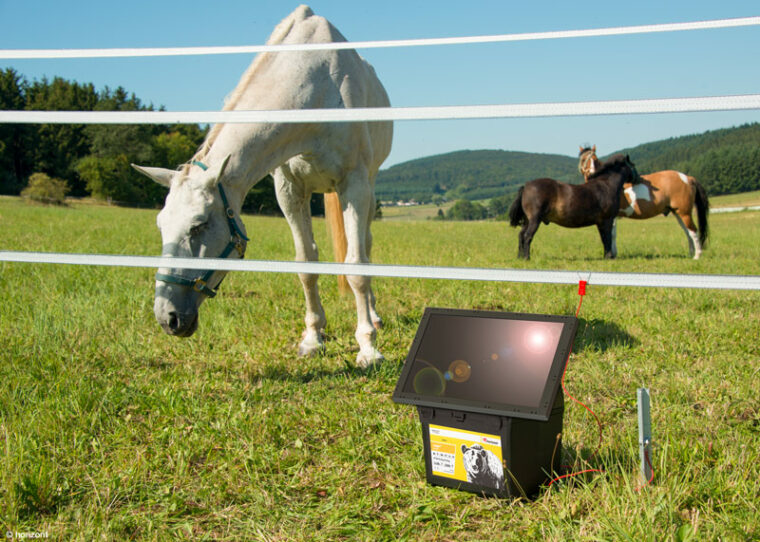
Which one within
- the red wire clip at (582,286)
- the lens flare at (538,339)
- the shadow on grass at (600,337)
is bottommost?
the shadow on grass at (600,337)

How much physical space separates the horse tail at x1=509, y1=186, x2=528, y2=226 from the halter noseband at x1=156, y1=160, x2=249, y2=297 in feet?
26.6

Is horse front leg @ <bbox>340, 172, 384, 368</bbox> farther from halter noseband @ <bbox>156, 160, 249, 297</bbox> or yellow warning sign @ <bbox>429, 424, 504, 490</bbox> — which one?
yellow warning sign @ <bbox>429, 424, 504, 490</bbox>

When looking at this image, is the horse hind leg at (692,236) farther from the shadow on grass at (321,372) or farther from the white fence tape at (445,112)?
the white fence tape at (445,112)

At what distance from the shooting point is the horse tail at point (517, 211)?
10.6 metres

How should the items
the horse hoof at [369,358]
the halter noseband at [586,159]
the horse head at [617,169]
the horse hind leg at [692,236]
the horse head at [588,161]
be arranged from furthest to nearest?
the halter noseband at [586,159]
the horse head at [588,161]
the horse head at [617,169]
the horse hind leg at [692,236]
the horse hoof at [369,358]

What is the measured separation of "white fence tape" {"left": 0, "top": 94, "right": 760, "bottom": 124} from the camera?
1.59 m

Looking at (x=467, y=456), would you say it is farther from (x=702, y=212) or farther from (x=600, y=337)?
(x=702, y=212)

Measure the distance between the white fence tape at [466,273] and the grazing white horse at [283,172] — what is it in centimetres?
75

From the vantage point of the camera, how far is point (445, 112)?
6.21ft

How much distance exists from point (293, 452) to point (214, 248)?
1205mm

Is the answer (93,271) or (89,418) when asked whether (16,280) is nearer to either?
(93,271)

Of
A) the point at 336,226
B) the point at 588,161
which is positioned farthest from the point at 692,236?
the point at 336,226

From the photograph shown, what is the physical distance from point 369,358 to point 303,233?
1168mm
